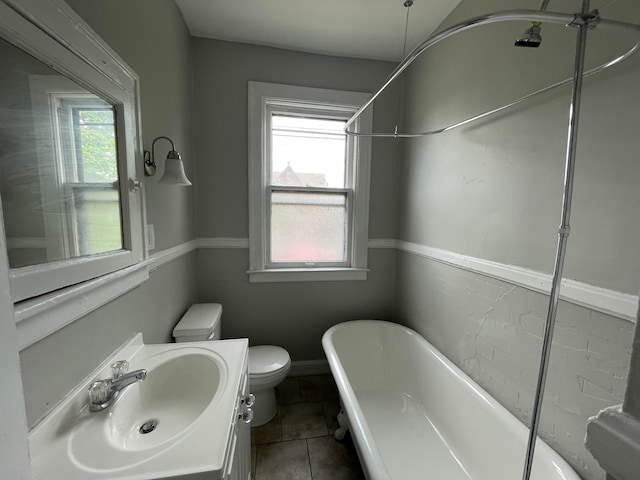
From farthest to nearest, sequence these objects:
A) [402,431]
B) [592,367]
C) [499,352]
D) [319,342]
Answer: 1. [319,342]
2. [402,431]
3. [499,352]
4. [592,367]

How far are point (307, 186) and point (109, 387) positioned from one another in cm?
176

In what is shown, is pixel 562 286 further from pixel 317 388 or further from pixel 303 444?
pixel 317 388

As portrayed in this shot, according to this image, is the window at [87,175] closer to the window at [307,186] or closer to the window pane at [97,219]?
the window pane at [97,219]

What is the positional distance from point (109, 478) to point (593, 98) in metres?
1.79

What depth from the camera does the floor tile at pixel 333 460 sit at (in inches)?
57.0

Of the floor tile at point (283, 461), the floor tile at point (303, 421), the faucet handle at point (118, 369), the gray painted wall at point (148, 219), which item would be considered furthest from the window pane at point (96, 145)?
the floor tile at point (303, 421)

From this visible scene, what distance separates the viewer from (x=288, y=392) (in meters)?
2.09

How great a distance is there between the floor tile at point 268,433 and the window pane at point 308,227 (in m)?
1.13

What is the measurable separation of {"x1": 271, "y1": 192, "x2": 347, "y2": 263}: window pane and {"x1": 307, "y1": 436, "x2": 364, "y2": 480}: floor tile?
1240 mm

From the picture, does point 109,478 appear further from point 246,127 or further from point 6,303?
point 246,127

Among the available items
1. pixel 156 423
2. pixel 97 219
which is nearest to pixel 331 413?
pixel 156 423

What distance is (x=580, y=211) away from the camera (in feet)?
3.23

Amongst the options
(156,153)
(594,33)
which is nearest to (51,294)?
(156,153)

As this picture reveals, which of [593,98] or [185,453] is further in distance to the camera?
[593,98]
